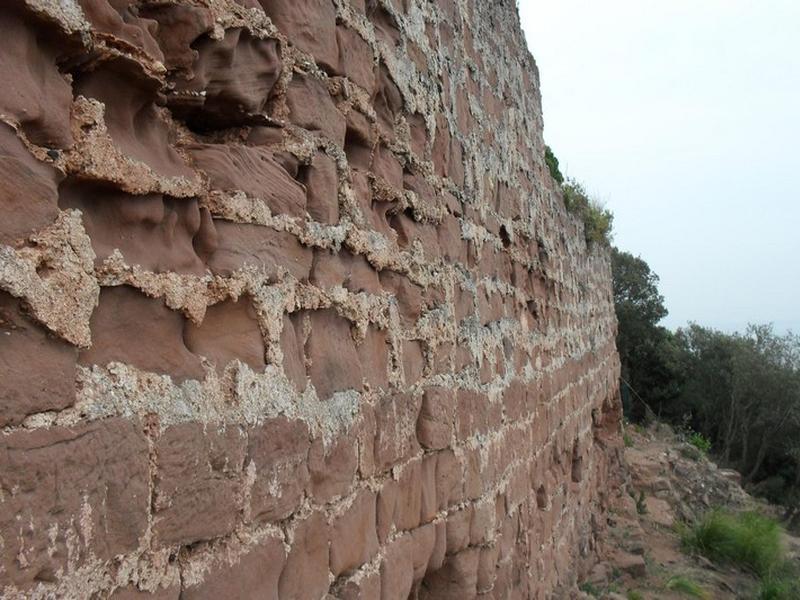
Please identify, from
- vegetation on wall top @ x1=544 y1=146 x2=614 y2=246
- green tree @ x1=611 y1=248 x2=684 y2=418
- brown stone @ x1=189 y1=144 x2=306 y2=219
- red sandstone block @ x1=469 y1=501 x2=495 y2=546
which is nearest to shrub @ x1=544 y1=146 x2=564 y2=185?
vegetation on wall top @ x1=544 y1=146 x2=614 y2=246

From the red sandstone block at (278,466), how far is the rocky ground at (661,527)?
11.7 ft

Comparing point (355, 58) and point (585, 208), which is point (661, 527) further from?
point (355, 58)

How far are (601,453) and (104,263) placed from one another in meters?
7.14

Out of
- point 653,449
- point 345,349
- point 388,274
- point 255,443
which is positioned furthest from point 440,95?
point 653,449

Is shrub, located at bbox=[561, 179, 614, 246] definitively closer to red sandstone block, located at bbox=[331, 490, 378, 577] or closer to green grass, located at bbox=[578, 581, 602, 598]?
green grass, located at bbox=[578, 581, 602, 598]

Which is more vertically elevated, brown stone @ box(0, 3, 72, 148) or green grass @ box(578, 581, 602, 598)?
brown stone @ box(0, 3, 72, 148)

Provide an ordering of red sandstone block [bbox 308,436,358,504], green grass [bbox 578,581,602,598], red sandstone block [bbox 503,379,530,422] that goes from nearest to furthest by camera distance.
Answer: red sandstone block [bbox 308,436,358,504] < red sandstone block [bbox 503,379,530,422] < green grass [bbox 578,581,602,598]

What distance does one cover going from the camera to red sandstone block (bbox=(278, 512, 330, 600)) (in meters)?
1.65

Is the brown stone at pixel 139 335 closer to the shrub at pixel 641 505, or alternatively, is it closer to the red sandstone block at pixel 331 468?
the red sandstone block at pixel 331 468

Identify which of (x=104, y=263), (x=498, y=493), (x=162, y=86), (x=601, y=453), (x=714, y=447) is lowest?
(x=714, y=447)

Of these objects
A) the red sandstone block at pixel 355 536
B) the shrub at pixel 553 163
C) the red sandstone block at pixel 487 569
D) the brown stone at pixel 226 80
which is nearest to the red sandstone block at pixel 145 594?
the red sandstone block at pixel 355 536

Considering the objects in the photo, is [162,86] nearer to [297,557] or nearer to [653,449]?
[297,557]

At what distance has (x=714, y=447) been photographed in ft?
66.9

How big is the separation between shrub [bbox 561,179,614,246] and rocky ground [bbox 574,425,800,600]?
279 cm
